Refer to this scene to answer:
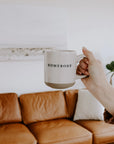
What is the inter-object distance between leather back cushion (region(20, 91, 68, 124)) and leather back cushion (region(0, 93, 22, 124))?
91 mm

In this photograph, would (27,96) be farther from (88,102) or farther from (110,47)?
(110,47)

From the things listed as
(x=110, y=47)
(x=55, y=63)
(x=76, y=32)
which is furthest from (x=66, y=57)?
(x=110, y=47)

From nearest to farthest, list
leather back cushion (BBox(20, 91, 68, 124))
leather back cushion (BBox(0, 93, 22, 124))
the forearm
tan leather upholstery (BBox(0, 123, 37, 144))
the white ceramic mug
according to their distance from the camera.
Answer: the white ceramic mug < the forearm < tan leather upholstery (BBox(0, 123, 37, 144)) < leather back cushion (BBox(0, 93, 22, 124)) < leather back cushion (BBox(20, 91, 68, 124))

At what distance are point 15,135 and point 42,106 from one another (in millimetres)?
687

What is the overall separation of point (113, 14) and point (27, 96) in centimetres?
201

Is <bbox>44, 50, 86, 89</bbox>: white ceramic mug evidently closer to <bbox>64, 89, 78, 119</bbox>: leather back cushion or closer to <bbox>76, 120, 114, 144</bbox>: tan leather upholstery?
<bbox>76, 120, 114, 144</bbox>: tan leather upholstery

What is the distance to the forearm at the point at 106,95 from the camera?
105 centimetres

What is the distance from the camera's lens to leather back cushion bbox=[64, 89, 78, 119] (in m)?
3.18

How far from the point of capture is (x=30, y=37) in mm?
3191

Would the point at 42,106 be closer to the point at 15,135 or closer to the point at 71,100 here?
the point at 71,100

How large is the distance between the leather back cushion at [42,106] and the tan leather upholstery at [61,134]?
18 centimetres

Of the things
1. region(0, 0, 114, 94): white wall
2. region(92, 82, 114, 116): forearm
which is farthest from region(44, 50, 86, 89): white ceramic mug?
region(0, 0, 114, 94): white wall

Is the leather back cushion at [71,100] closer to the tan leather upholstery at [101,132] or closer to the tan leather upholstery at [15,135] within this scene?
the tan leather upholstery at [101,132]

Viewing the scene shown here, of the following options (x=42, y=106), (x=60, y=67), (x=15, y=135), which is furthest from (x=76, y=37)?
(x=60, y=67)
